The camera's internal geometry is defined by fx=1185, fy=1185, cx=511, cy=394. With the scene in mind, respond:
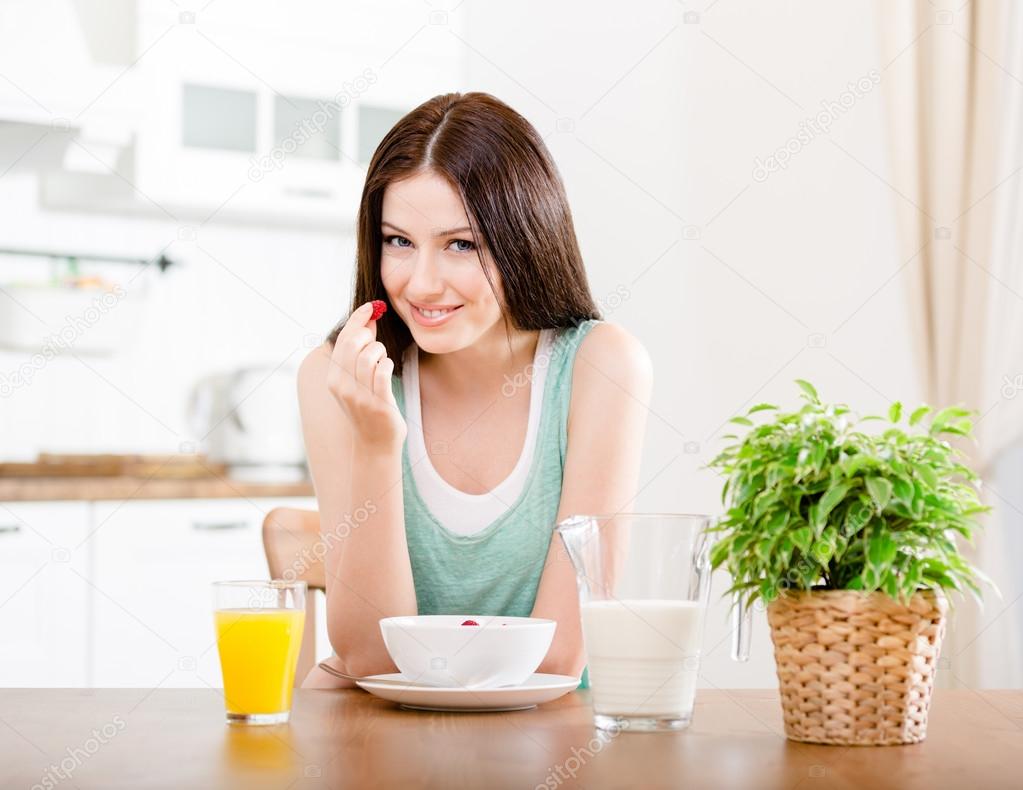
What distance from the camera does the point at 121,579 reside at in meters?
2.84

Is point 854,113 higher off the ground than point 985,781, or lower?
higher

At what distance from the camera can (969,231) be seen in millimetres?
2178

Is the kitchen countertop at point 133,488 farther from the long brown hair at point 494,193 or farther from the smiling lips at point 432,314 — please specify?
the smiling lips at point 432,314

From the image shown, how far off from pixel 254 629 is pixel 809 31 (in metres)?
1.95

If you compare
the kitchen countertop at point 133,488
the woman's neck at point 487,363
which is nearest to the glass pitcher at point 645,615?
the woman's neck at point 487,363

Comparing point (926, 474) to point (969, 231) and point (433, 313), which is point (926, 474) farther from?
point (969, 231)

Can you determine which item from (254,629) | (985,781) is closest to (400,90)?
(254,629)

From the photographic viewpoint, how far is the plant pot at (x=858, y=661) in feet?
2.42

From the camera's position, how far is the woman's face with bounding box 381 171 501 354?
133 centimetres

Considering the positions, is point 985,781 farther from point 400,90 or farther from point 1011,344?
point 400,90

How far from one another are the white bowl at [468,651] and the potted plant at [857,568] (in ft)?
0.80

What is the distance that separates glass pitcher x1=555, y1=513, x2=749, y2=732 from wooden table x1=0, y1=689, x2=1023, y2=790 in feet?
0.08

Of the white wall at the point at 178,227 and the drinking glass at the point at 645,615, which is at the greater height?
the white wall at the point at 178,227

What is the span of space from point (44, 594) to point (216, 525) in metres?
0.43
